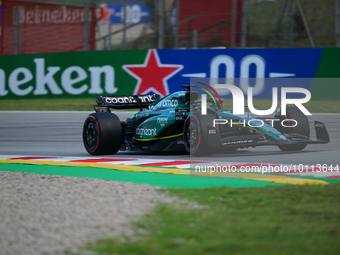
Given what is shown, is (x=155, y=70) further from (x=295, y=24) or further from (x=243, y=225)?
(x=243, y=225)

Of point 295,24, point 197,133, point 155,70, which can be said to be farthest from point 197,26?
point 197,133

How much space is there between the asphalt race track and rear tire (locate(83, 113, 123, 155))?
215mm

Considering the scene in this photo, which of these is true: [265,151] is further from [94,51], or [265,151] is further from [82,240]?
[94,51]

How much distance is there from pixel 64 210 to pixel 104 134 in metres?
3.92

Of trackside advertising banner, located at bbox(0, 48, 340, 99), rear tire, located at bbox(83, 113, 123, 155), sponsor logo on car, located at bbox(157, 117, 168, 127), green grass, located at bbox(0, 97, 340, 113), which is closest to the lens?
sponsor logo on car, located at bbox(157, 117, 168, 127)

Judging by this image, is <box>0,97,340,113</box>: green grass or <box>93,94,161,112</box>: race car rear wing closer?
<box>93,94,161,112</box>: race car rear wing

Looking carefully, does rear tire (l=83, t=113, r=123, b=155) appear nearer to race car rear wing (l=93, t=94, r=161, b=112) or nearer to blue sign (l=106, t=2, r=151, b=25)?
race car rear wing (l=93, t=94, r=161, b=112)

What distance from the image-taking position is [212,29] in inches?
615

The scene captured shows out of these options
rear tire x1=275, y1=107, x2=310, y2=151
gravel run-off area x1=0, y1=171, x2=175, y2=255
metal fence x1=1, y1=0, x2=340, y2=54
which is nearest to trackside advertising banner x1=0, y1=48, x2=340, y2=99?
metal fence x1=1, y1=0, x2=340, y2=54

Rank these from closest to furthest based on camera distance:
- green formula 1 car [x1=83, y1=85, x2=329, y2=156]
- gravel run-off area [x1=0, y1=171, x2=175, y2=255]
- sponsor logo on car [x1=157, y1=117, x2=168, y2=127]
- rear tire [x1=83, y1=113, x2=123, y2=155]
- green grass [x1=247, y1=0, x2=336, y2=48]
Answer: gravel run-off area [x1=0, y1=171, x2=175, y2=255] → green formula 1 car [x1=83, y1=85, x2=329, y2=156] → sponsor logo on car [x1=157, y1=117, x2=168, y2=127] → rear tire [x1=83, y1=113, x2=123, y2=155] → green grass [x1=247, y1=0, x2=336, y2=48]

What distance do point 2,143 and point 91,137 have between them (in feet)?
8.65

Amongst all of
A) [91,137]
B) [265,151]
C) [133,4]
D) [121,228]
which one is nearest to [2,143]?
[91,137]

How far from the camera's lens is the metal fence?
1456cm

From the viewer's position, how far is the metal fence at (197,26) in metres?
14.6
